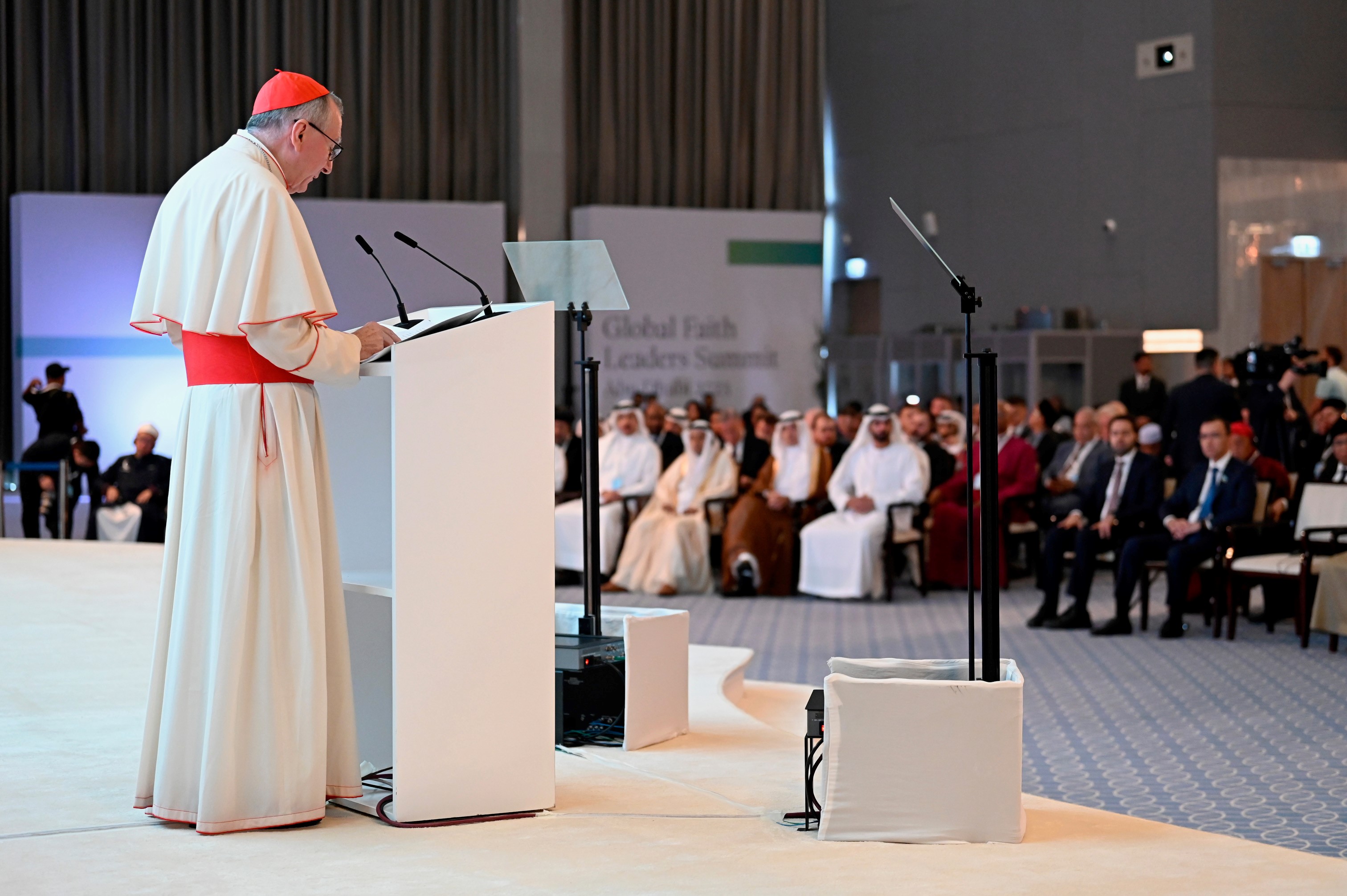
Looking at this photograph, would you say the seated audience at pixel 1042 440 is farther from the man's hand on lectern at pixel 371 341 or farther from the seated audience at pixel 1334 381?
the man's hand on lectern at pixel 371 341

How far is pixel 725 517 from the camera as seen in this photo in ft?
32.4

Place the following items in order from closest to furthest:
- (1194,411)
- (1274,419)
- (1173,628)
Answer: (1173,628)
(1194,411)
(1274,419)

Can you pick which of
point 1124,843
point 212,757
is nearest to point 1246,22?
point 1124,843

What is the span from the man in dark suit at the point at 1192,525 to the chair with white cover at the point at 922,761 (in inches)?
190

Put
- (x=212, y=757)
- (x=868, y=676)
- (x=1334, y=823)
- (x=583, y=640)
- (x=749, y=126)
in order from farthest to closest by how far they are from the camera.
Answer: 1. (x=749, y=126)
2. (x=583, y=640)
3. (x=1334, y=823)
4. (x=868, y=676)
5. (x=212, y=757)

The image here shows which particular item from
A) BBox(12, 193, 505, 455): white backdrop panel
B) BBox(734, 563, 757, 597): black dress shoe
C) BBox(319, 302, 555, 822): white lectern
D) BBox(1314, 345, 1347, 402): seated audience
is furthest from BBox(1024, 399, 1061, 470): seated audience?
BBox(319, 302, 555, 822): white lectern

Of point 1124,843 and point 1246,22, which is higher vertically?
point 1246,22

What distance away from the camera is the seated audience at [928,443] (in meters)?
9.92

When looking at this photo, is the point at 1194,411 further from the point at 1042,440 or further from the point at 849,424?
the point at 849,424

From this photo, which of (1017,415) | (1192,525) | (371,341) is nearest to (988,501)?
(371,341)

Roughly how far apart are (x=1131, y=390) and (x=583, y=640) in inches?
382

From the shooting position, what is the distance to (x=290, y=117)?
3.21 metres

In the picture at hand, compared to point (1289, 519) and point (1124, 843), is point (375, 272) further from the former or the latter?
point (1124, 843)

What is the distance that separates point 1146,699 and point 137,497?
716cm
